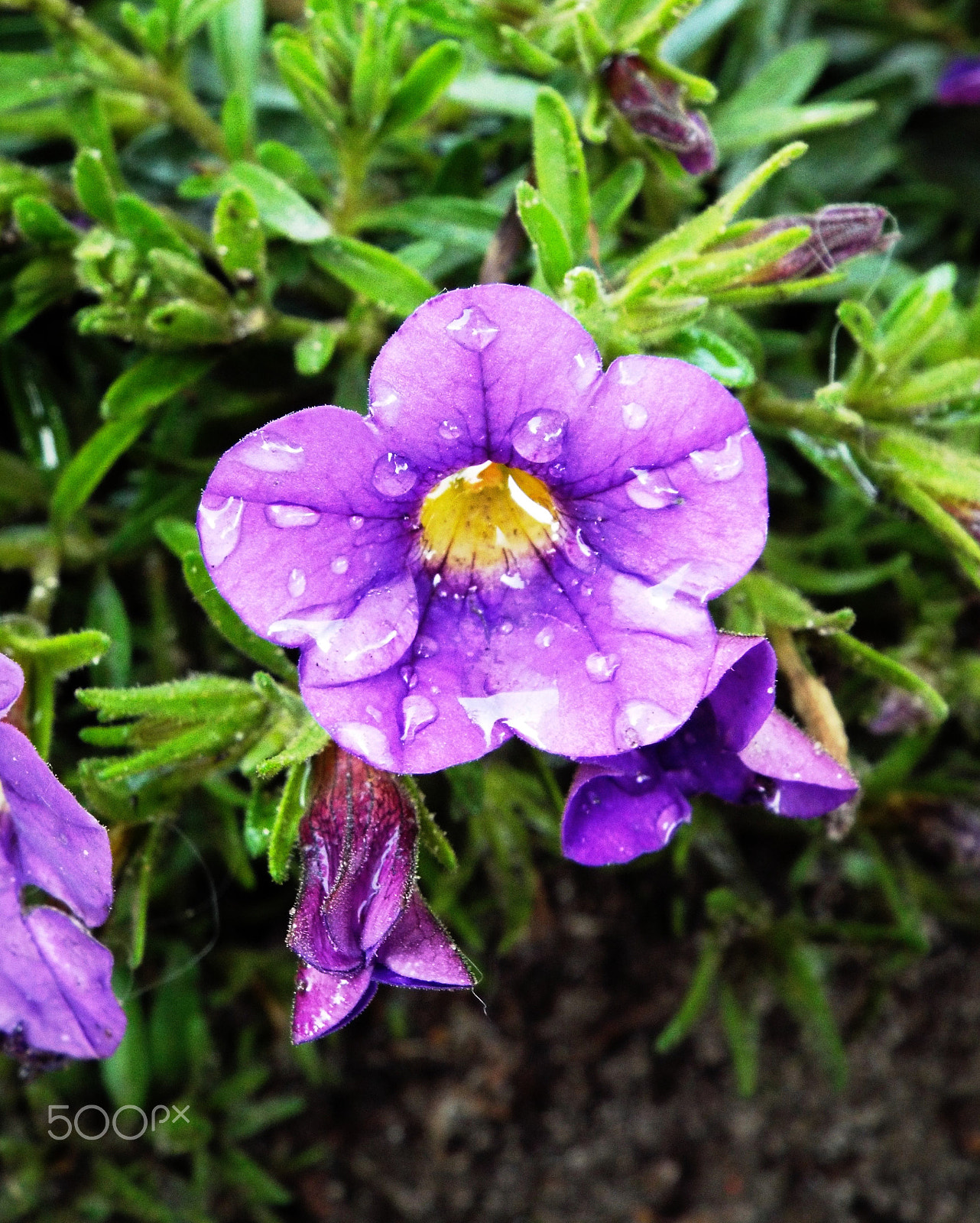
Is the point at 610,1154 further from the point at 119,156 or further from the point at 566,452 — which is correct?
the point at 119,156

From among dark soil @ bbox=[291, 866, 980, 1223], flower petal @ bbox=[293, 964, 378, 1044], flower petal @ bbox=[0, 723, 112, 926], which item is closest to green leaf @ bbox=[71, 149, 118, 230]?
flower petal @ bbox=[0, 723, 112, 926]

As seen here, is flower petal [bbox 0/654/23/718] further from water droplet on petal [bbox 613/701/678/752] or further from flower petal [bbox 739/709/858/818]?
flower petal [bbox 739/709/858/818]

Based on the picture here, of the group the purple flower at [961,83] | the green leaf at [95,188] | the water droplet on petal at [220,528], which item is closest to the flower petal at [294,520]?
the water droplet on petal at [220,528]

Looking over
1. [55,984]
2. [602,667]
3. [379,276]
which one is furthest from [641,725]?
[379,276]

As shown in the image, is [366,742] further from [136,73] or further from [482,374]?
[136,73]

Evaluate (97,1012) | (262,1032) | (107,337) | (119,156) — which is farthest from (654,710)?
(262,1032)

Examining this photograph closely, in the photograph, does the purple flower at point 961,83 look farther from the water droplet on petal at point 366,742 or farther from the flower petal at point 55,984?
the flower petal at point 55,984
